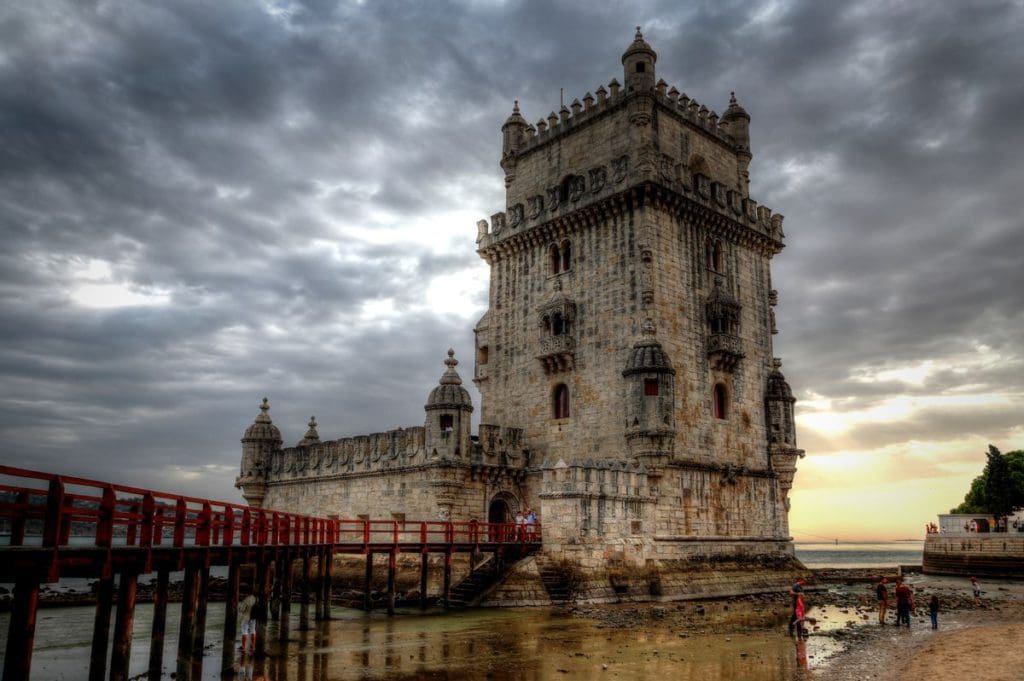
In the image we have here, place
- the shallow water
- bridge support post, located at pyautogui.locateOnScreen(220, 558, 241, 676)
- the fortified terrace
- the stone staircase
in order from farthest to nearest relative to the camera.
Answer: the fortified terrace
the stone staircase
bridge support post, located at pyautogui.locateOnScreen(220, 558, 241, 676)
the shallow water

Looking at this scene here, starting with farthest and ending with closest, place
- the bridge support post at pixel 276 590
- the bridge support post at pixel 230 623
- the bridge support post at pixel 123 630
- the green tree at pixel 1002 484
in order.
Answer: the green tree at pixel 1002 484 → the bridge support post at pixel 276 590 → the bridge support post at pixel 230 623 → the bridge support post at pixel 123 630

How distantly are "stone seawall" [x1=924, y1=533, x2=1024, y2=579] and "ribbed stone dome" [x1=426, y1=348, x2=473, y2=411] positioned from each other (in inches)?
1501

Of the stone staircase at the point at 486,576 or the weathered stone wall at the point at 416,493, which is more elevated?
the weathered stone wall at the point at 416,493

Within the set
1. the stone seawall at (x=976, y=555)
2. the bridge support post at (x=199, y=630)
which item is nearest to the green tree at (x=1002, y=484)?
the stone seawall at (x=976, y=555)

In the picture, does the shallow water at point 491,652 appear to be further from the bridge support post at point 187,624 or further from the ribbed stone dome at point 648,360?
the ribbed stone dome at point 648,360

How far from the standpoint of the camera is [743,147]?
3831 cm

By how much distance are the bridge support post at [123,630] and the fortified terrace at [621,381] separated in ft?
47.1

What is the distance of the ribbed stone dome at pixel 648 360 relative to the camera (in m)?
29.0

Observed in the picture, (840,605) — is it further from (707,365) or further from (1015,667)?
(1015,667)

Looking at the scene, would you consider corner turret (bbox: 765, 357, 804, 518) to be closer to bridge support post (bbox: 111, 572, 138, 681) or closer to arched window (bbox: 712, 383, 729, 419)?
arched window (bbox: 712, 383, 729, 419)

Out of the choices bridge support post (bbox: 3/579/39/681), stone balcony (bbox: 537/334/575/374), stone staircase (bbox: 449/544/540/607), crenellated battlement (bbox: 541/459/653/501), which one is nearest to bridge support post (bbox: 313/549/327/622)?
stone staircase (bbox: 449/544/540/607)

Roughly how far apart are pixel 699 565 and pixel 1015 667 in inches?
555

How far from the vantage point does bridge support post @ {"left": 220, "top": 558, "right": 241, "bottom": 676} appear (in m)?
16.0

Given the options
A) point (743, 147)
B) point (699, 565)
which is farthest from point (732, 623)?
point (743, 147)
